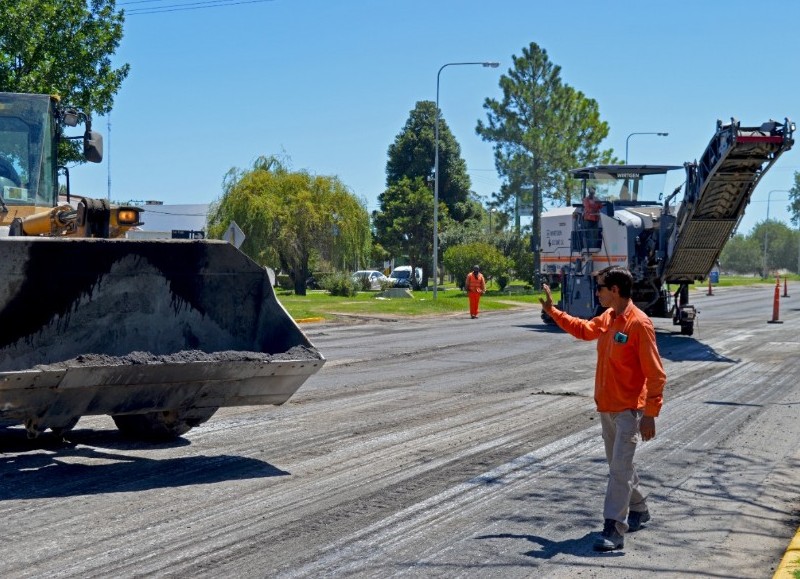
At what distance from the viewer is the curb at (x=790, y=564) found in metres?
5.95

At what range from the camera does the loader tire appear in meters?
9.09

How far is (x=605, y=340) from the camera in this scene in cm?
657

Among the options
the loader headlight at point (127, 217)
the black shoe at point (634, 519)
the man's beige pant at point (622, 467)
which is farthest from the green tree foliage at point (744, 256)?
the man's beige pant at point (622, 467)

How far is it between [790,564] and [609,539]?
1016 mm

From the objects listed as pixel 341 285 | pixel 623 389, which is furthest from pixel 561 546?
pixel 341 285

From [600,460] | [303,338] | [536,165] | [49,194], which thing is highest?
[536,165]

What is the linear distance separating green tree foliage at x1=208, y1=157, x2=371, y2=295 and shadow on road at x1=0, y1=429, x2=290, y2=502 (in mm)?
37265

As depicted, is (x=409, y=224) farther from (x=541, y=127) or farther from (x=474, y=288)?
(x=474, y=288)

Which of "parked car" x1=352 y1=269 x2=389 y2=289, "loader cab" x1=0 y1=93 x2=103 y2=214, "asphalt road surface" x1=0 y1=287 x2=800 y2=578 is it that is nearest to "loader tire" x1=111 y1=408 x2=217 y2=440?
"asphalt road surface" x1=0 y1=287 x2=800 y2=578

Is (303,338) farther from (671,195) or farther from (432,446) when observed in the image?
(671,195)

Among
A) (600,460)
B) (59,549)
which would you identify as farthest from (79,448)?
(600,460)

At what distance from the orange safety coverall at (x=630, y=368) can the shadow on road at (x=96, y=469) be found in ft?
9.14

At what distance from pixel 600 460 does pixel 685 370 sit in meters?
7.74

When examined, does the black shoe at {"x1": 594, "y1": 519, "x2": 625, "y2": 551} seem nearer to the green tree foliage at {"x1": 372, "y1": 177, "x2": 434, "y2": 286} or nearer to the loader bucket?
the loader bucket
